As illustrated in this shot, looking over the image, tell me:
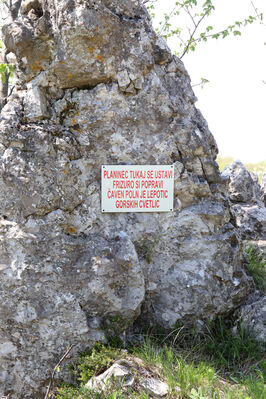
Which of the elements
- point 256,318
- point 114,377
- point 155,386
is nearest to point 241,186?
point 256,318

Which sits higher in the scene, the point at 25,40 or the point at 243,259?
the point at 25,40

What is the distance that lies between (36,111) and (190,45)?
7.56 m

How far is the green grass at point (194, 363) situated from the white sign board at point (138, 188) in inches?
57.2

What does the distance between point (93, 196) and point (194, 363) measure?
211cm

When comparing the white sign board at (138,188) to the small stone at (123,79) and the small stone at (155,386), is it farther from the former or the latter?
the small stone at (155,386)

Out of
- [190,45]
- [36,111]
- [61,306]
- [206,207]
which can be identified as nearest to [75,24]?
[36,111]

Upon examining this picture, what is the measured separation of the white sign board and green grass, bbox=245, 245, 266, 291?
173 centimetres

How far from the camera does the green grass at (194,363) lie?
10.6 ft

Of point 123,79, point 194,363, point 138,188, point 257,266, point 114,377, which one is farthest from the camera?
point 257,266

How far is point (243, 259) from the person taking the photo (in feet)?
17.1

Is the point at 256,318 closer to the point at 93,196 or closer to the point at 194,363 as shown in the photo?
the point at 194,363

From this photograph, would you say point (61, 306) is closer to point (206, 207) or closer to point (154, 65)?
point (206, 207)

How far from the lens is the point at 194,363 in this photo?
384 centimetres

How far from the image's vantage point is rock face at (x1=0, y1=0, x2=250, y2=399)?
3.73 m
